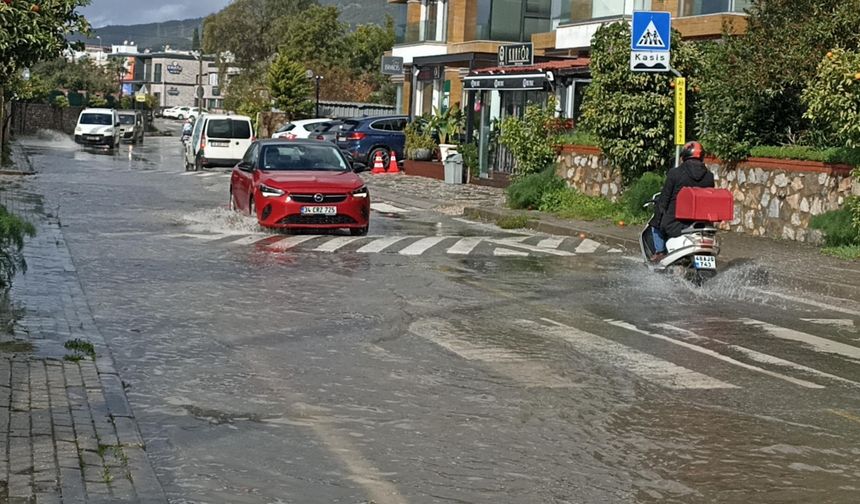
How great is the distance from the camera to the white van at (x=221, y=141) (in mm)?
40062

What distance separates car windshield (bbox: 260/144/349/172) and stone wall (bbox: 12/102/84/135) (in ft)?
177

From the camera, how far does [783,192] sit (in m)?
21.3

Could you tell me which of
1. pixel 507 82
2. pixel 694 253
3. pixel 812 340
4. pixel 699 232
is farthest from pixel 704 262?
pixel 507 82

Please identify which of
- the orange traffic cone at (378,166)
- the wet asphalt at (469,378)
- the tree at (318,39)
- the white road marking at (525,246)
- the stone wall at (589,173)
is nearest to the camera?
the wet asphalt at (469,378)

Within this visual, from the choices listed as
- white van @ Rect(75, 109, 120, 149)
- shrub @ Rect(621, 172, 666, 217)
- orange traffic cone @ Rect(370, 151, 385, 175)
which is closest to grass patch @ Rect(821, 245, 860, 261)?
shrub @ Rect(621, 172, 666, 217)

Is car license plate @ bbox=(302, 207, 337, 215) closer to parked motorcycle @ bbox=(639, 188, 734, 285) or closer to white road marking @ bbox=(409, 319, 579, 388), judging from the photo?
parked motorcycle @ bbox=(639, 188, 734, 285)

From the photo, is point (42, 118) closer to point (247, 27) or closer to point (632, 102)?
Answer: point (247, 27)

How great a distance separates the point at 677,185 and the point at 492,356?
5.77 meters

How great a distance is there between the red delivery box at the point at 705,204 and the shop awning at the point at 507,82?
1896 cm

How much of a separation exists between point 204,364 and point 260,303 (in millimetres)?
→ 3281

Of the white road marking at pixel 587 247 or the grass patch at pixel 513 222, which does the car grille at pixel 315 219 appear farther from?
the grass patch at pixel 513 222

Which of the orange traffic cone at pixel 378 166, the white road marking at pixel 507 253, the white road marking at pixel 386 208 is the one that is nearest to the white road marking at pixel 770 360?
the white road marking at pixel 507 253

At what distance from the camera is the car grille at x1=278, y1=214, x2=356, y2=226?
2000cm

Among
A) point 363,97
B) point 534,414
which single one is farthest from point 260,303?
point 363,97
